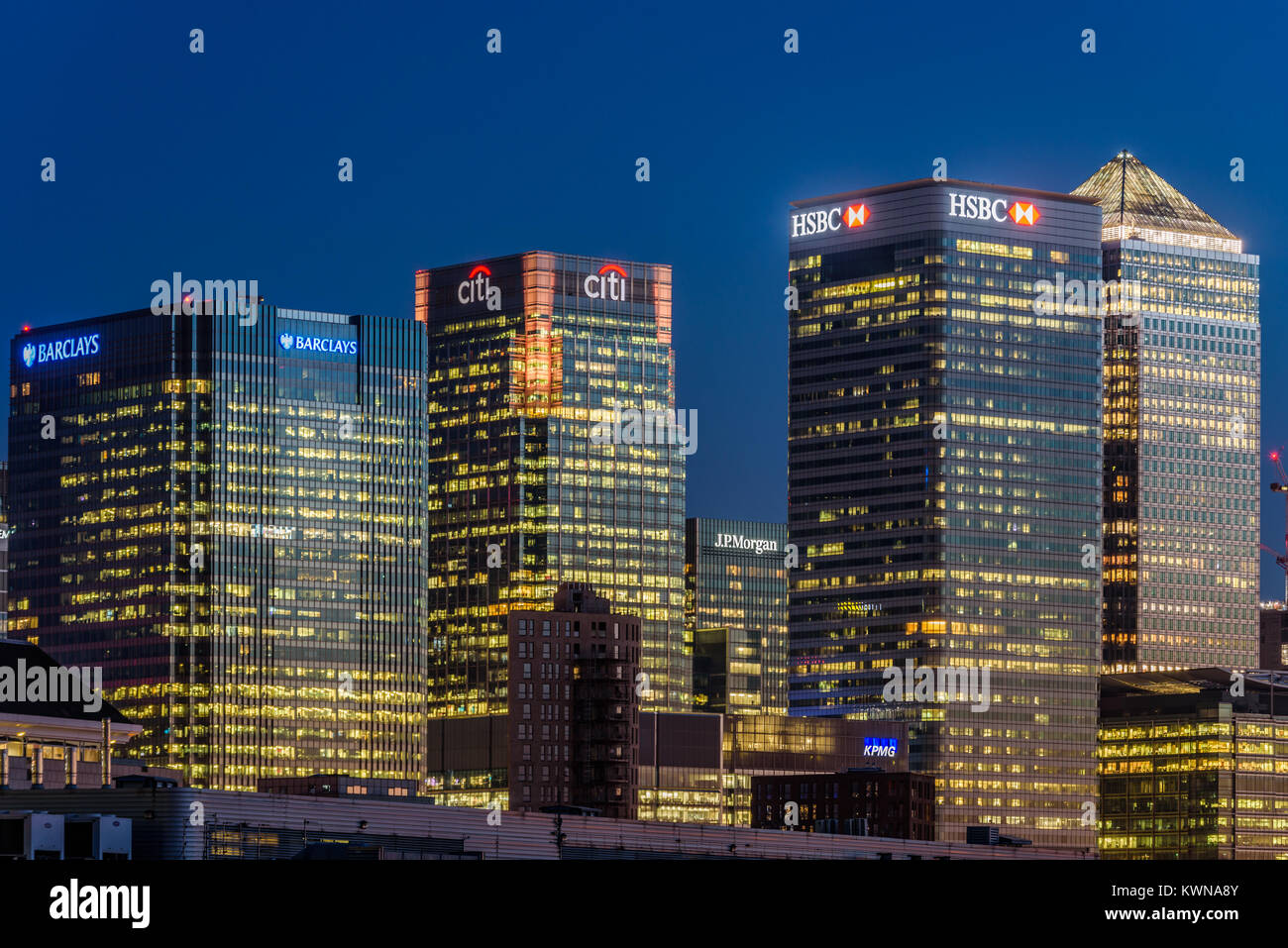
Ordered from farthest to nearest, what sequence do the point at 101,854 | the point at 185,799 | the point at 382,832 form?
1. the point at 382,832
2. the point at 185,799
3. the point at 101,854

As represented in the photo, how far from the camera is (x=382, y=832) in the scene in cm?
18688
